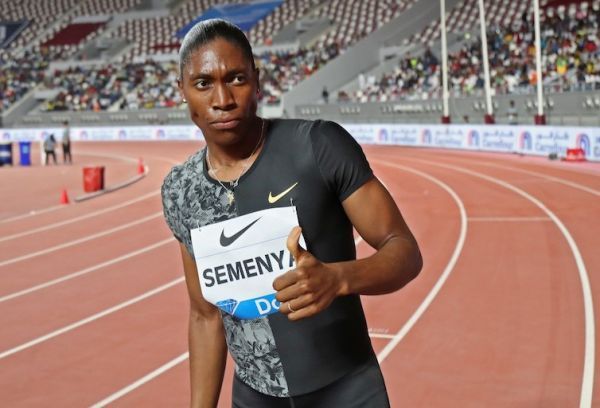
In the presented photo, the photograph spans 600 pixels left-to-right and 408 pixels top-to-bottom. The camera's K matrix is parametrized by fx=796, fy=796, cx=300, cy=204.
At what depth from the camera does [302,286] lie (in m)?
1.79

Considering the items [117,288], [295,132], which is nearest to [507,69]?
[117,288]

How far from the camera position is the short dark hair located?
2.29 m

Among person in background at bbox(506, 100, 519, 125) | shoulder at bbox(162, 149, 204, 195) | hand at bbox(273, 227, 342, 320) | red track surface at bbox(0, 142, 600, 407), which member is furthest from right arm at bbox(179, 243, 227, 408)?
person in background at bbox(506, 100, 519, 125)

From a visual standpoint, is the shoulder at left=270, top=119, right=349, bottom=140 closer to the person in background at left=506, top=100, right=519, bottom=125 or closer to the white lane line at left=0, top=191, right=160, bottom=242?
the white lane line at left=0, top=191, right=160, bottom=242

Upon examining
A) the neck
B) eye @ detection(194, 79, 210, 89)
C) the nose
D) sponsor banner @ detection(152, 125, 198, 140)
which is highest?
eye @ detection(194, 79, 210, 89)

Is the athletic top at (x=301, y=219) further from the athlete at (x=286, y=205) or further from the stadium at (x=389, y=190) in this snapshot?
the stadium at (x=389, y=190)

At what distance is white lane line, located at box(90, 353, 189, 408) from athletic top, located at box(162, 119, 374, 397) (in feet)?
14.2

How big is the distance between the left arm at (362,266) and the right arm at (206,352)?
2.20 ft

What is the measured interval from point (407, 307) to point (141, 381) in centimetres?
329

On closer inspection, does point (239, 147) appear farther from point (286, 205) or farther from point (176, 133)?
point (176, 133)

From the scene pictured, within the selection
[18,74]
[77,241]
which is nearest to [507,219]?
[77,241]

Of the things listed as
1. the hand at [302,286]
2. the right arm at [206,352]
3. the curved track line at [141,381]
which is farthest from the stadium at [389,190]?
the hand at [302,286]

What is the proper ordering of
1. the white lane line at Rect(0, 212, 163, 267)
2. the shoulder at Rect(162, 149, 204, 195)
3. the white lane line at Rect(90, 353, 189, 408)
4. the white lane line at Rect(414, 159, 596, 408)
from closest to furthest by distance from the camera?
1. the shoulder at Rect(162, 149, 204, 195)
2. the white lane line at Rect(414, 159, 596, 408)
3. the white lane line at Rect(90, 353, 189, 408)
4. the white lane line at Rect(0, 212, 163, 267)

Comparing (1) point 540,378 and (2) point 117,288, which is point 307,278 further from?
(2) point 117,288
